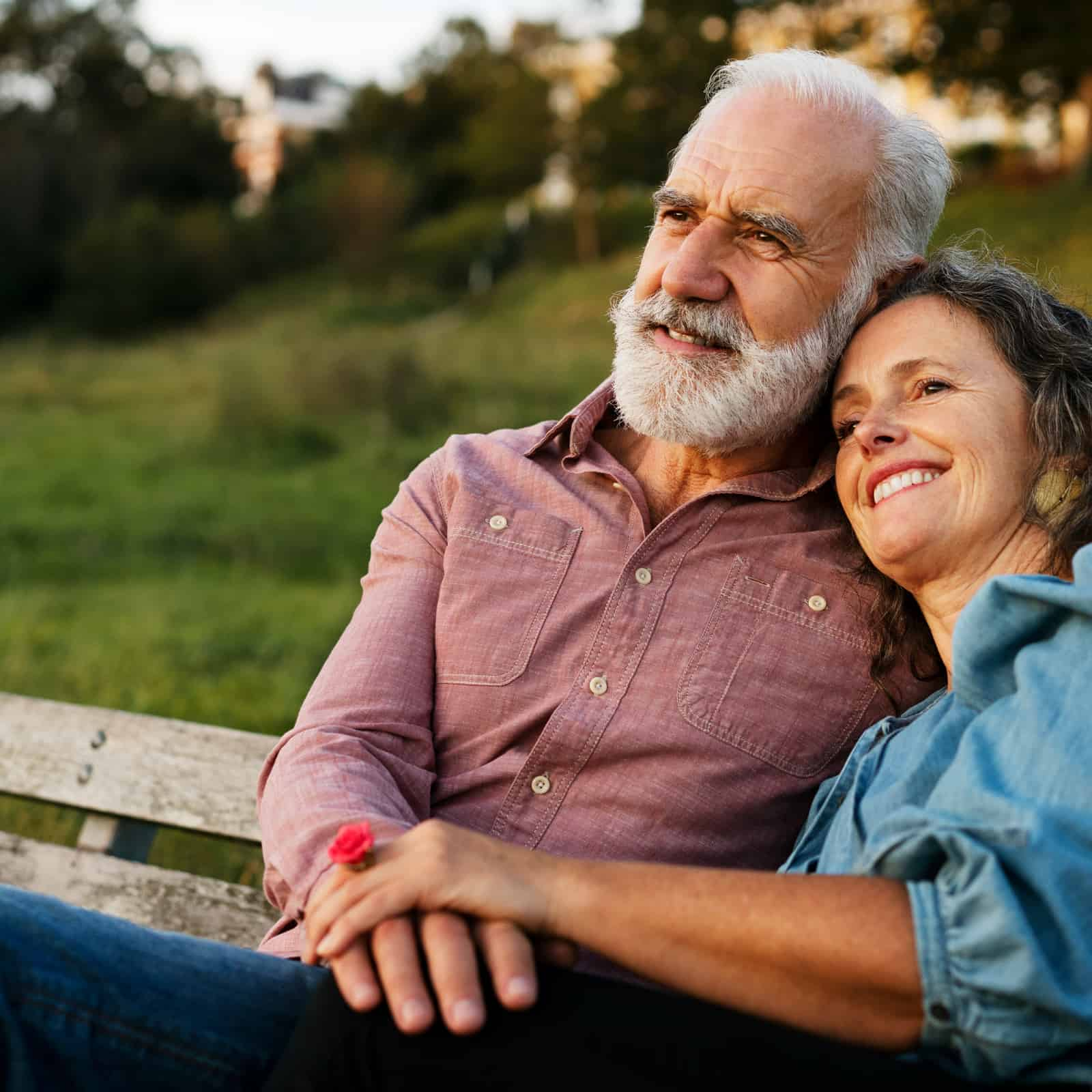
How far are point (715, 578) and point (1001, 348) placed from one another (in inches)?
28.0

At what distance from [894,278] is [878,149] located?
28 centimetres

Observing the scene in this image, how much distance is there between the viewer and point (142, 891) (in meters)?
3.26

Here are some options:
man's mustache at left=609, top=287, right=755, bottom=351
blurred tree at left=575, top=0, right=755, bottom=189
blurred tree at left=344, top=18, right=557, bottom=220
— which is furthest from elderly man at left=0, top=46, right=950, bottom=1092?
blurred tree at left=344, top=18, right=557, bottom=220

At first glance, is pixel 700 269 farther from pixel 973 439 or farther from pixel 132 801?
pixel 132 801

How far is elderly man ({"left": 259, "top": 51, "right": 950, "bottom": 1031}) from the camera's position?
8.40 feet

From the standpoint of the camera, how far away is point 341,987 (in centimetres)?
185

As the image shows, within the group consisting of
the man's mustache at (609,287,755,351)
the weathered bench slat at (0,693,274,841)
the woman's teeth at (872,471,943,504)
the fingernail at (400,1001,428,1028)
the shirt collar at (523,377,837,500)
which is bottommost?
the weathered bench slat at (0,693,274,841)

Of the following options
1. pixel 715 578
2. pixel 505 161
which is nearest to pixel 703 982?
pixel 715 578

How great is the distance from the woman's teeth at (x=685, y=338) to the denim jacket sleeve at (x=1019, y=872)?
1106mm

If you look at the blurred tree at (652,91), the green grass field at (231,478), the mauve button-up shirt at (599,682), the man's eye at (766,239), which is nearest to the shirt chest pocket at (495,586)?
the mauve button-up shirt at (599,682)

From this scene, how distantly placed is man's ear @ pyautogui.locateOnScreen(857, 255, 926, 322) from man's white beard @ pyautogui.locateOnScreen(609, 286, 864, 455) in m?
0.06

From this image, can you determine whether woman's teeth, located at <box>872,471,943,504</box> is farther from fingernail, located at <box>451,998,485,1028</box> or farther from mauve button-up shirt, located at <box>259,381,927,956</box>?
fingernail, located at <box>451,998,485,1028</box>

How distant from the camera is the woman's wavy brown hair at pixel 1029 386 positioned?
230cm

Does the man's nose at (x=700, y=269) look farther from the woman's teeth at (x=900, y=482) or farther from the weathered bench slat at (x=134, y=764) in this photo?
the weathered bench slat at (x=134, y=764)
